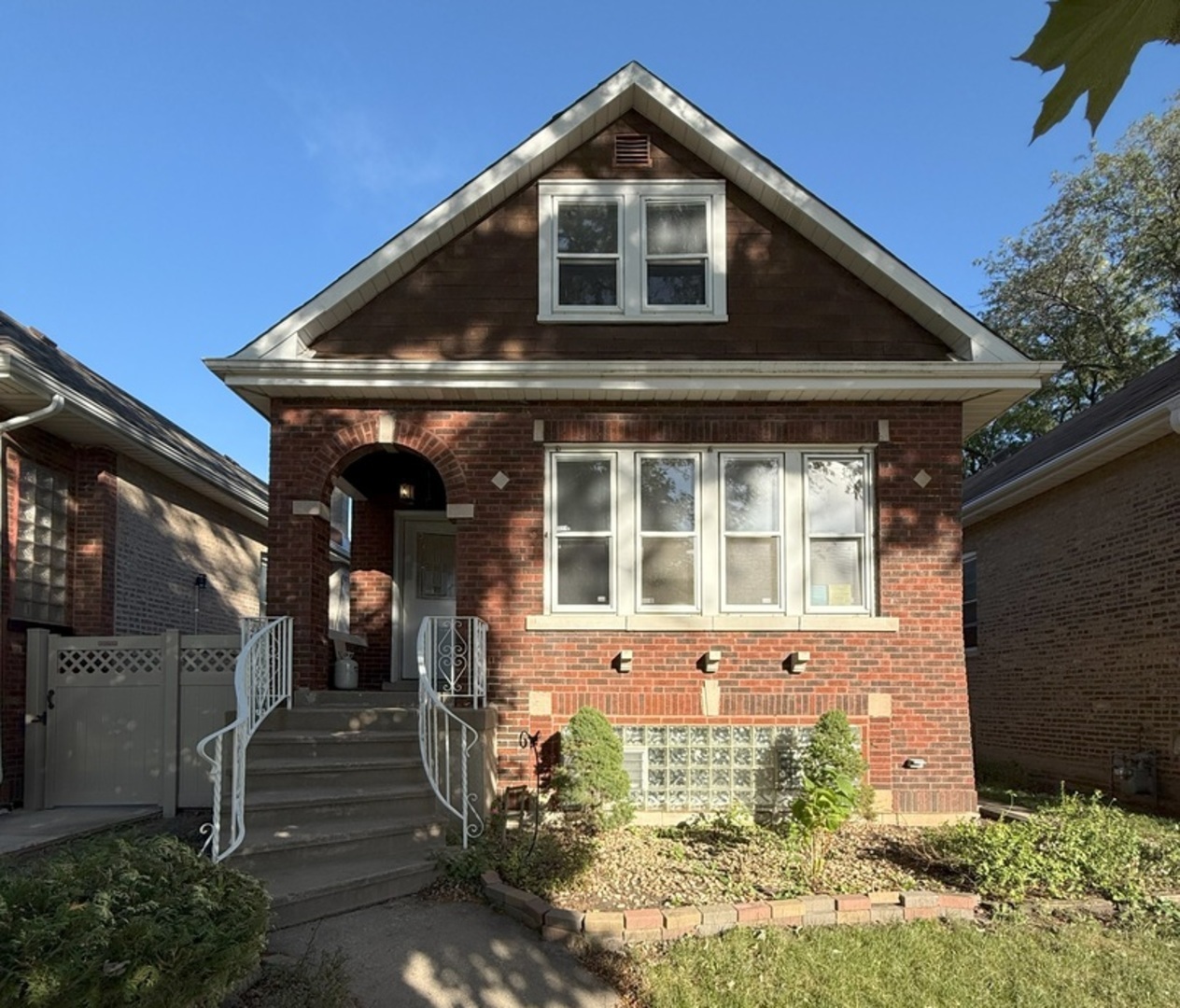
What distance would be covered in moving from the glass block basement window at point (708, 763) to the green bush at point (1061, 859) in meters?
2.13

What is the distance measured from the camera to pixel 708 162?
961 centimetres

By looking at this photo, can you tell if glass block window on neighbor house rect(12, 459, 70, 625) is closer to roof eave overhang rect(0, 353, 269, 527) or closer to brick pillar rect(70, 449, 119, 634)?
brick pillar rect(70, 449, 119, 634)

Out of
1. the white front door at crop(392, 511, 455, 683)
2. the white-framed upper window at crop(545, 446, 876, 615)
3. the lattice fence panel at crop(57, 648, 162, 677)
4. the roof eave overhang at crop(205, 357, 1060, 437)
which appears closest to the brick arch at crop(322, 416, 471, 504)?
the roof eave overhang at crop(205, 357, 1060, 437)

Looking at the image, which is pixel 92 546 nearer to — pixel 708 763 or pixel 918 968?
pixel 708 763

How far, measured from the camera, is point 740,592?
30.2ft

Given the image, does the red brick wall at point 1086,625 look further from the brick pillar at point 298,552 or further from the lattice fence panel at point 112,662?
the lattice fence panel at point 112,662

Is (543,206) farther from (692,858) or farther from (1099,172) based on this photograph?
(1099,172)

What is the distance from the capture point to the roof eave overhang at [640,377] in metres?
8.85

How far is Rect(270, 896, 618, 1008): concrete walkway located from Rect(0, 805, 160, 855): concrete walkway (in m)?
3.35

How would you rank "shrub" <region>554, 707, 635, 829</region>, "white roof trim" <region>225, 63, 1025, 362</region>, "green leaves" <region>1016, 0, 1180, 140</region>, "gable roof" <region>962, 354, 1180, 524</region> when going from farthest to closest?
"gable roof" <region>962, 354, 1180, 524</region> < "white roof trim" <region>225, 63, 1025, 362</region> < "shrub" <region>554, 707, 635, 829</region> < "green leaves" <region>1016, 0, 1180, 140</region>

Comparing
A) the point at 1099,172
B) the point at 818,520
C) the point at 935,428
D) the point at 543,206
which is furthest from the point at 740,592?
the point at 1099,172

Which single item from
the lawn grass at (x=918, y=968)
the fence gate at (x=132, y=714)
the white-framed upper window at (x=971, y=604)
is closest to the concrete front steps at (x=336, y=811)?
the fence gate at (x=132, y=714)

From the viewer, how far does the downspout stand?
8875 millimetres

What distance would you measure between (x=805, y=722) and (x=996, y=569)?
693cm
